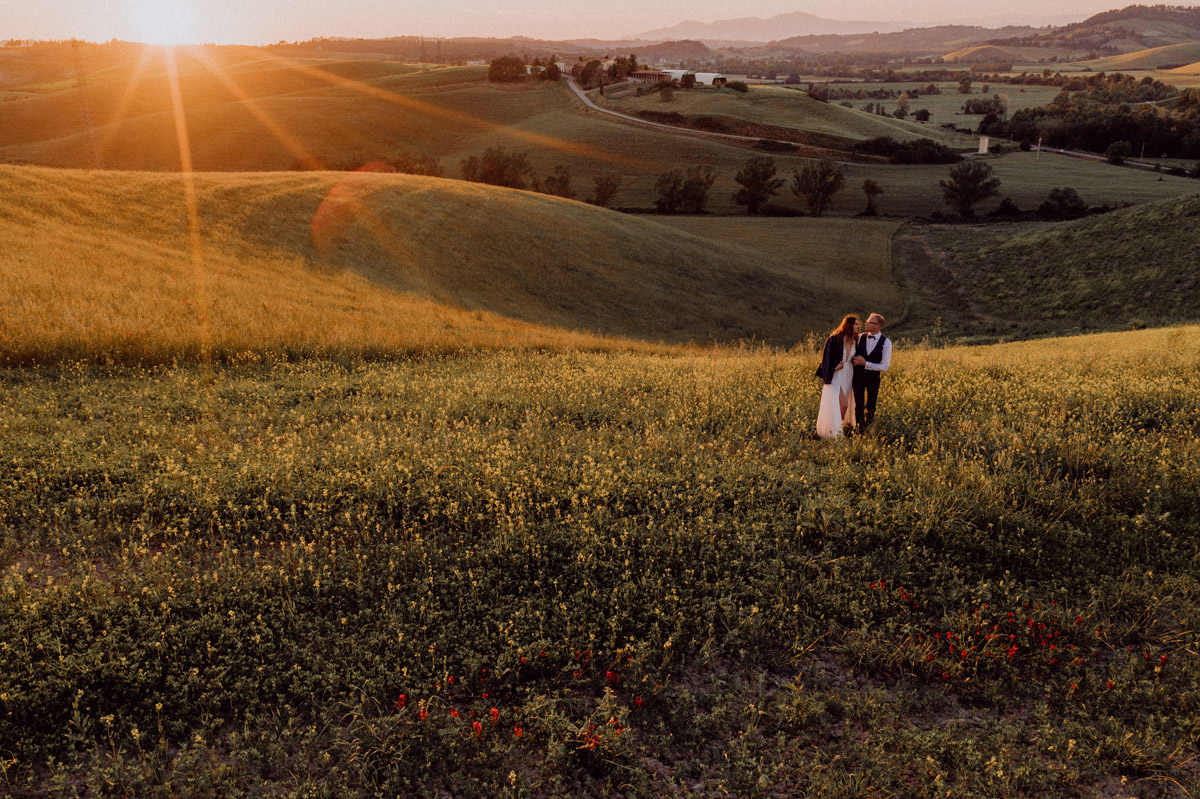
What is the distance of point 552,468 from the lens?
9758mm

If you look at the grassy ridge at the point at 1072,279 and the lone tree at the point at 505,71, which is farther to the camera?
the lone tree at the point at 505,71

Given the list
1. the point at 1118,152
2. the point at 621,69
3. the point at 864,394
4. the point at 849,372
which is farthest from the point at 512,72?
the point at 849,372

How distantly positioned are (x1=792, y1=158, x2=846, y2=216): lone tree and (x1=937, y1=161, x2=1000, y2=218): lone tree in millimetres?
14667

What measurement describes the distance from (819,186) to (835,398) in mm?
88495

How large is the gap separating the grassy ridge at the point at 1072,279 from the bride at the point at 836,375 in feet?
119

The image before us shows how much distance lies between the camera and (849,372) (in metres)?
11.5

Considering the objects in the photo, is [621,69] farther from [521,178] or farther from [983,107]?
[983,107]

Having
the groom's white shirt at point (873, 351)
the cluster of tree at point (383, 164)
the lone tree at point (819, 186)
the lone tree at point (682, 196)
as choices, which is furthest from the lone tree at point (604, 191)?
the groom's white shirt at point (873, 351)

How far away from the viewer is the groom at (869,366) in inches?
454

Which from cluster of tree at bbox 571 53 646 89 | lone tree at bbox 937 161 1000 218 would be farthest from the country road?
lone tree at bbox 937 161 1000 218

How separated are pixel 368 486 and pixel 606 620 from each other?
152 inches

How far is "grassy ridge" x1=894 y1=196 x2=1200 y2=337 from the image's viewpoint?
42.6m

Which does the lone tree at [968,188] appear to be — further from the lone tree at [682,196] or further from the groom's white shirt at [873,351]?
the groom's white shirt at [873,351]

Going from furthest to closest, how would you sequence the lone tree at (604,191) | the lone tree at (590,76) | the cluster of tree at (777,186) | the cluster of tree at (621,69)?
1. the cluster of tree at (621,69)
2. the lone tree at (590,76)
3. the cluster of tree at (777,186)
4. the lone tree at (604,191)
